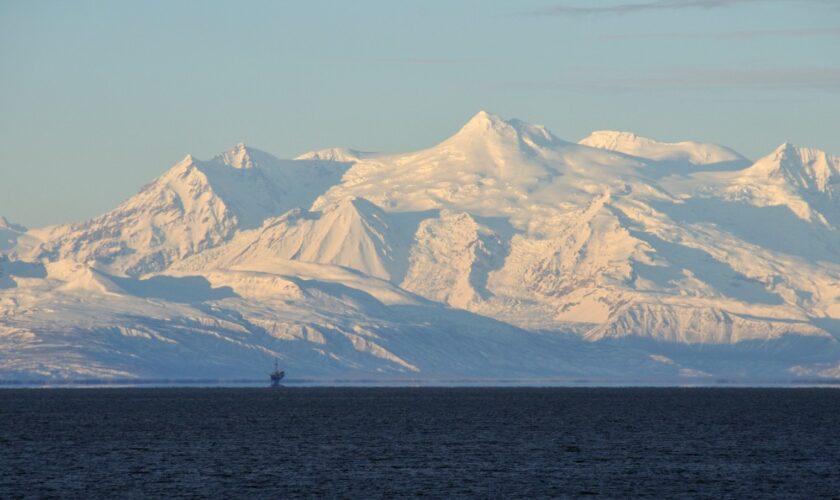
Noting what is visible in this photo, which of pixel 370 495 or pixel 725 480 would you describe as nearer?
pixel 370 495

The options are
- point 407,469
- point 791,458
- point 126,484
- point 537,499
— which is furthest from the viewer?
point 791,458

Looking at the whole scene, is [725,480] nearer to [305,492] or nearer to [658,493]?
[658,493]

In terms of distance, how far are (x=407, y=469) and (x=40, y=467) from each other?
3625 cm

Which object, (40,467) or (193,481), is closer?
(193,481)

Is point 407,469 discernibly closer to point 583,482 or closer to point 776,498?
point 583,482

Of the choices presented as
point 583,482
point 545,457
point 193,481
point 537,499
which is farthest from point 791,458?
point 193,481

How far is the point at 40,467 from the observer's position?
603 ft

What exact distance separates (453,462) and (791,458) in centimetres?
3667

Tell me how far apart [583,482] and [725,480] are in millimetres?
13312

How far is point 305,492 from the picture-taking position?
159 meters

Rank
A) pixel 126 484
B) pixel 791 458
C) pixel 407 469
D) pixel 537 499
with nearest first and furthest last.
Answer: pixel 537 499 → pixel 126 484 → pixel 407 469 → pixel 791 458

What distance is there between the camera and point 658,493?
521 ft

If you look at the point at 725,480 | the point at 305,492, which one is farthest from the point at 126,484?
the point at 725,480

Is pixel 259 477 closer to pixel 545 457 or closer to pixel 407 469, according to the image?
pixel 407 469
